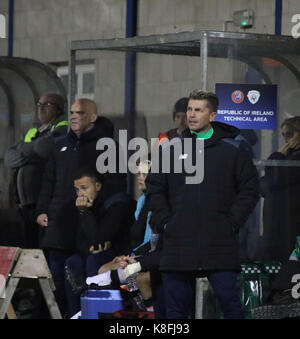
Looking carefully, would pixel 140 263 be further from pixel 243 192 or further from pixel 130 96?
pixel 130 96

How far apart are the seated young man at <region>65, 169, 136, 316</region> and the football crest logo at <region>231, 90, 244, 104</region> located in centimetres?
112

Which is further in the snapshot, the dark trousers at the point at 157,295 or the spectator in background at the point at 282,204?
the spectator in background at the point at 282,204

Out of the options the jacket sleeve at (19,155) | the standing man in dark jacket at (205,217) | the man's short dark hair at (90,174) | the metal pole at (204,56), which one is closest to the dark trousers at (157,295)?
the standing man in dark jacket at (205,217)

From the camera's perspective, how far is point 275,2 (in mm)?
10969

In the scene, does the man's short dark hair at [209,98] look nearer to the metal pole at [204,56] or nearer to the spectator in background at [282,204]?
the metal pole at [204,56]

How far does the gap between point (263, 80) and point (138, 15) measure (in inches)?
109

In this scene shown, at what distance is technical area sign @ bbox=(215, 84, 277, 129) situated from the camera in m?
9.52

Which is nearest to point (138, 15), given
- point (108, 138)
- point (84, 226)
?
point (108, 138)

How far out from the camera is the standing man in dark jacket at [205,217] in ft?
27.5

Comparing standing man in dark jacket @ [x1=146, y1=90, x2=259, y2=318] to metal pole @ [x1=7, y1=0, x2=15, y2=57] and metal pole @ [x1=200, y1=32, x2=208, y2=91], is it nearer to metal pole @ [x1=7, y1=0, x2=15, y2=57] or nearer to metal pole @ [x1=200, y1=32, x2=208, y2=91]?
metal pole @ [x1=200, y1=32, x2=208, y2=91]

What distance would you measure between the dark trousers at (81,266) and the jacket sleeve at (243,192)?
1607 mm

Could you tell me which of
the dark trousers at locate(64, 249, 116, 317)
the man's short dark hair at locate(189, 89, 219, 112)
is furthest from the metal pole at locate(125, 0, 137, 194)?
the man's short dark hair at locate(189, 89, 219, 112)

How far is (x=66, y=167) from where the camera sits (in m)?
10.3

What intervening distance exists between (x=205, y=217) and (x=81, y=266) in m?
1.84
